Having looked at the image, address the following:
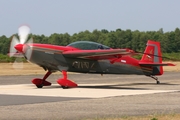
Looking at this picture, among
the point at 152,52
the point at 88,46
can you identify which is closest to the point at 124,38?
the point at 152,52

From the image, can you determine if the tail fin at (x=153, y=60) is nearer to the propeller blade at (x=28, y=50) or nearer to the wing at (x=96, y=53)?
the wing at (x=96, y=53)

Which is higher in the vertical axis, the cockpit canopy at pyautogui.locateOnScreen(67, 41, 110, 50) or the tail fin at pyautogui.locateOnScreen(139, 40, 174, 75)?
the cockpit canopy at pyautogui.locateOnScreen(67, 41, 110, 50)

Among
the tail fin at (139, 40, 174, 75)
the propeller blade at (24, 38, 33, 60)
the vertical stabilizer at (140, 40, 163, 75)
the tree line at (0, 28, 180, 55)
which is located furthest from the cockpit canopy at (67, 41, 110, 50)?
the tree line at (0, 28, 180, 55)

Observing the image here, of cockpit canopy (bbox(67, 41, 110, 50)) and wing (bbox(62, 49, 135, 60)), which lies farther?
cockpit canopy (bbox(67, 41, 110, 50))

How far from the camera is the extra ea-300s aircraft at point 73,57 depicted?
21.2 metres

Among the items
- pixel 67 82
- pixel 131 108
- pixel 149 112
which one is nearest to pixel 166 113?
pixel 149 112

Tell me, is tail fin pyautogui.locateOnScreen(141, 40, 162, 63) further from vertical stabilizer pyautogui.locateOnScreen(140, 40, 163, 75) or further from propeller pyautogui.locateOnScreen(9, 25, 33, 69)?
propeller pyautogui.locateOnScreen(9, 25, 33, 69)

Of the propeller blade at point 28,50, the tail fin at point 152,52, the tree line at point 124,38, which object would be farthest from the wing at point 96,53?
the tree line at point 124,38

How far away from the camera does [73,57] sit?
22266mm

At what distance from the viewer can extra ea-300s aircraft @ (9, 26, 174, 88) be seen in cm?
2123

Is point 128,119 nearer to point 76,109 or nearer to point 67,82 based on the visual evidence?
point 76,109

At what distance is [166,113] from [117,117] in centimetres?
149

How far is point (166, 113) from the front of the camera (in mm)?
12008

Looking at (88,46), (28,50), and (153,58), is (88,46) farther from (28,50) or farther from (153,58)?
(153,58)
